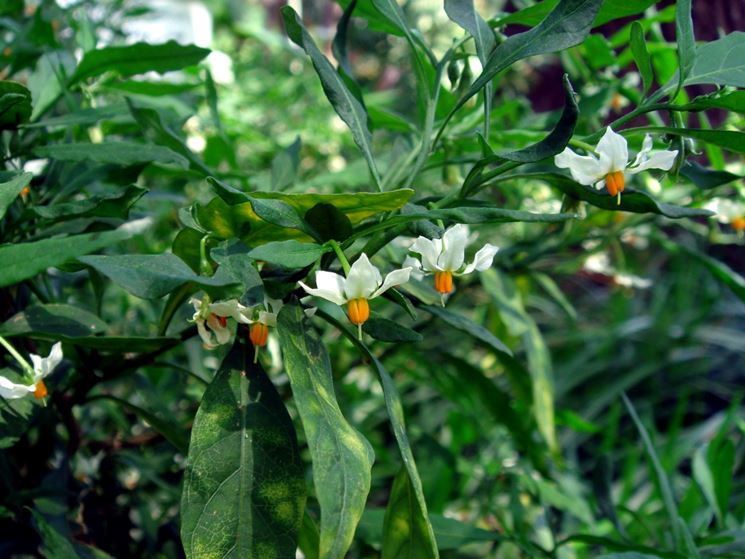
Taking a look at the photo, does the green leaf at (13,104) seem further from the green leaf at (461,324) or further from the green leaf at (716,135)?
the green leaf at (716,135)

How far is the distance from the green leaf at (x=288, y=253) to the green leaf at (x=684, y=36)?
0.29 meters

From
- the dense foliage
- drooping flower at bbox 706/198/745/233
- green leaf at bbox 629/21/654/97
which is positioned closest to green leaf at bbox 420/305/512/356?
the dense foliage

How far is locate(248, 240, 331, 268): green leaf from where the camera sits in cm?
45

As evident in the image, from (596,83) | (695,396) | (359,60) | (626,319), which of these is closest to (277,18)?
(359,60)

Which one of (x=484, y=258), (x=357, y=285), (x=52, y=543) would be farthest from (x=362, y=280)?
(x=52, y=543)

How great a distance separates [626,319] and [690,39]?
2.33 m

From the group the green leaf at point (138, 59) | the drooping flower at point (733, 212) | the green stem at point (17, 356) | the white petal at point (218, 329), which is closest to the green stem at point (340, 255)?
the white petal at point (218, 329)

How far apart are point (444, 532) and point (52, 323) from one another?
46 cm

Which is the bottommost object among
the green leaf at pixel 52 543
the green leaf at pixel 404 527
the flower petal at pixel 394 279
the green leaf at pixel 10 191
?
the green leaf at pixel 52 543

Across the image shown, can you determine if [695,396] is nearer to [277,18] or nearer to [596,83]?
[596,83]

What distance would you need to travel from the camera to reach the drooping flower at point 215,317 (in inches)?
20.2

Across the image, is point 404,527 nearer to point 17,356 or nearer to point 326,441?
point 326,441

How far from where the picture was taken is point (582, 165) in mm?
530

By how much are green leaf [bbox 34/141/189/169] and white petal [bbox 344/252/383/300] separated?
0.22m
